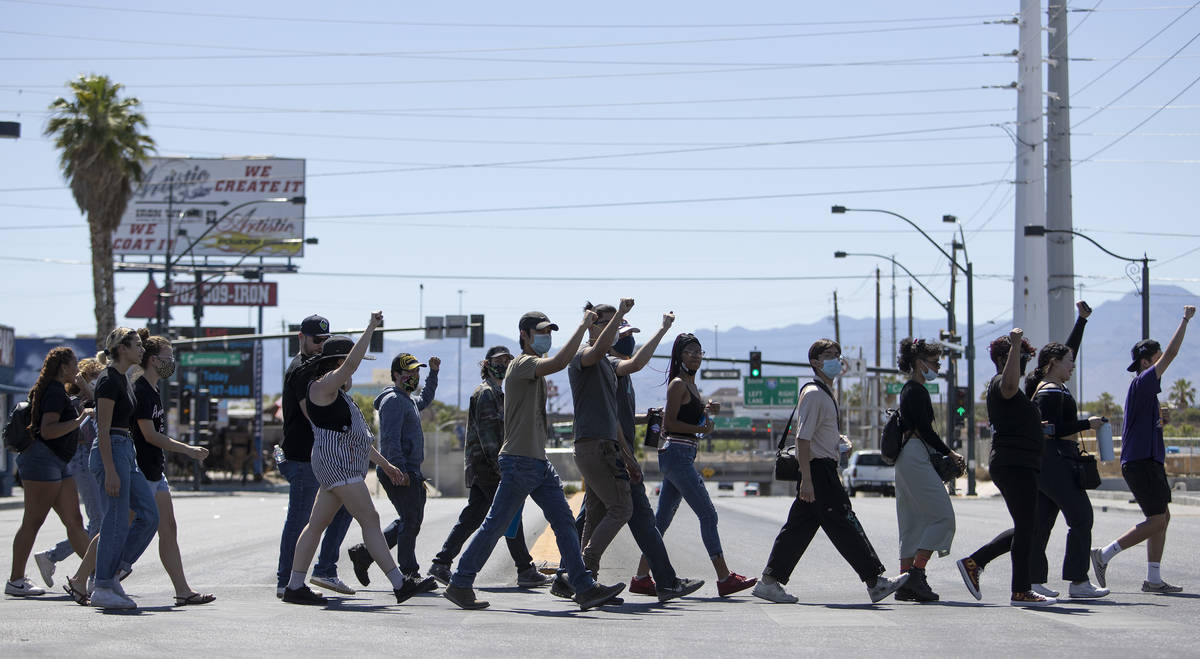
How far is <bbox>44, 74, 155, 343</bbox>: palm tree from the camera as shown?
42.4 meters

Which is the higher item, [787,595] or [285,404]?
[285,404]

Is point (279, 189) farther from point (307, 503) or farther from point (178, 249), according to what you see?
point (307, 503)

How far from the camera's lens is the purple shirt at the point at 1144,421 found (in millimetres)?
9789

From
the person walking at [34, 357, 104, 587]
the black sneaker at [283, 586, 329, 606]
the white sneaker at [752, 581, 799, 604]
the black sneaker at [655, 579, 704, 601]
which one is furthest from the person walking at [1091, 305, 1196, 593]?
the person walking at [34, 357, 104, 587]

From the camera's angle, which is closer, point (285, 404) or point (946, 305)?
point (285, 404)

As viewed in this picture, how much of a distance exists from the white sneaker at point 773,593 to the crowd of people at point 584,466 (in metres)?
0.02

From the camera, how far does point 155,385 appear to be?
30.1 feet

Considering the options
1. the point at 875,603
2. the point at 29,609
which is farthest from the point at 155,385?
the point at 875,603

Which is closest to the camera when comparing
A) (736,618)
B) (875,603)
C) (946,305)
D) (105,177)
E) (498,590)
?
(736,618)

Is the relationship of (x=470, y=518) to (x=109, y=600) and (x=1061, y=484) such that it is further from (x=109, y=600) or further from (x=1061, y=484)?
(x=1061, y=484)

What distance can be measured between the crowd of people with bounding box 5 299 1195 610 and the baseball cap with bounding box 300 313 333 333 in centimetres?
2

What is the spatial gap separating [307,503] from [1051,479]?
16.3ft

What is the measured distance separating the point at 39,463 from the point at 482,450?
3.09 meters

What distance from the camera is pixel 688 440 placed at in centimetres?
979
